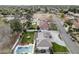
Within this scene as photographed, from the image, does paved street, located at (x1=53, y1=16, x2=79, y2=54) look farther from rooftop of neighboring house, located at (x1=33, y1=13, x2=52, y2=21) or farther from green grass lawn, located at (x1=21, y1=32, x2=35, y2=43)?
green grass lawn, located at (x1=21, y1=32, x2=35, y2=43)

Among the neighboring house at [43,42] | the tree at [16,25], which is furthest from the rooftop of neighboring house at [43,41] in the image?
the tree at [16,25]

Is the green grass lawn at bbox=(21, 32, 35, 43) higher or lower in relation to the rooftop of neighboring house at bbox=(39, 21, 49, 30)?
lower

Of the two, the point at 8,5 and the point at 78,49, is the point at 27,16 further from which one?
the point at 78,49

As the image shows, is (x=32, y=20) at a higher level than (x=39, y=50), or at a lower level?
higher

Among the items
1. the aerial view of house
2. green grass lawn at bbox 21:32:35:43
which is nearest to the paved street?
the aerial view of house

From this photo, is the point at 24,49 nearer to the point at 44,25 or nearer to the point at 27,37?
the point at 27,37

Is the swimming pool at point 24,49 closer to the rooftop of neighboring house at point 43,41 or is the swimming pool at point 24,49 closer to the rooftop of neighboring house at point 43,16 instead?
the rooftop of neighboring house at point 43,41

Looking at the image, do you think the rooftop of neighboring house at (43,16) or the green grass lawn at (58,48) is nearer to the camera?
the green grass lawn at (58,48)

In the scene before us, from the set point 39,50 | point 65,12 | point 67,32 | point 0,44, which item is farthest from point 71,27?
point 0,44

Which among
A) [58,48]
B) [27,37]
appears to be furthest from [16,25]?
[58,48]
